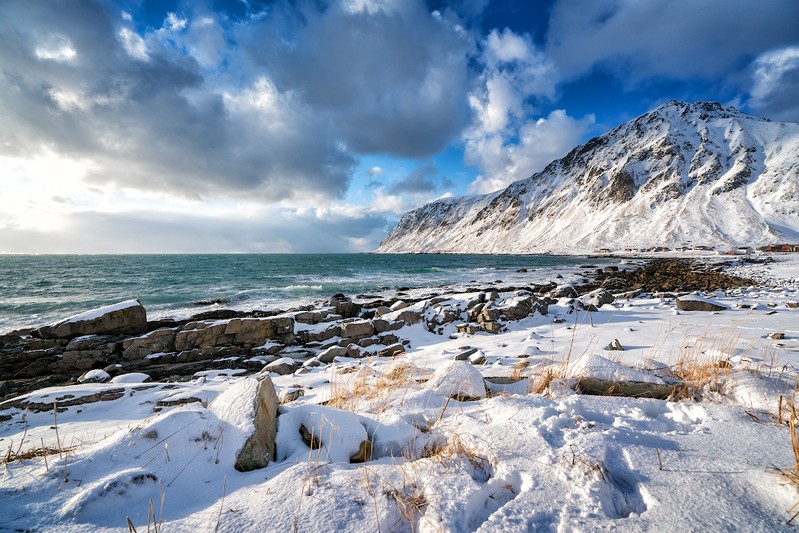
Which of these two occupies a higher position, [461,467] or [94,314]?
[461,467]

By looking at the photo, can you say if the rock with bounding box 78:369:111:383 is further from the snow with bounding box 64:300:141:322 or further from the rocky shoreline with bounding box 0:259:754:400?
the snow with bounding box 64:300:141:322

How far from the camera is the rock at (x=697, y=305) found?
30.3 ft

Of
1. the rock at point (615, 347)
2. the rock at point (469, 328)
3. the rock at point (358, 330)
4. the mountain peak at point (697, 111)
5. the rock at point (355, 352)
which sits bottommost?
the rock at point (355, 352)

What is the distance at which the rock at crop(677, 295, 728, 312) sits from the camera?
9232 millimetres

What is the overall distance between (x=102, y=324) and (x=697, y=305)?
67.1ft

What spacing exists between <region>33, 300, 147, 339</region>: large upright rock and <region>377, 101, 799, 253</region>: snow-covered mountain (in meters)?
87.2

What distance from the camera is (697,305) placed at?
9.41m

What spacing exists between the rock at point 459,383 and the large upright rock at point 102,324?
1322 cm

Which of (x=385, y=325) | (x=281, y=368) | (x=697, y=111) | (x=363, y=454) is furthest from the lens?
(x=697, y=111)

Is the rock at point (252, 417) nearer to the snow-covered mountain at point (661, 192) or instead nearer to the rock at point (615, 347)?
the rock at point (615, 347)

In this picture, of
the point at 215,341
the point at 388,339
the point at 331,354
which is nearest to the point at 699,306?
the point at 388,339

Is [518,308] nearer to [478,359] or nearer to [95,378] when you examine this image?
[478,359]

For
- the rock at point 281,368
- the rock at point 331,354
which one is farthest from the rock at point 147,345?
the rock at point 331,354

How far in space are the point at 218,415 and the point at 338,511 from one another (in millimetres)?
1639
